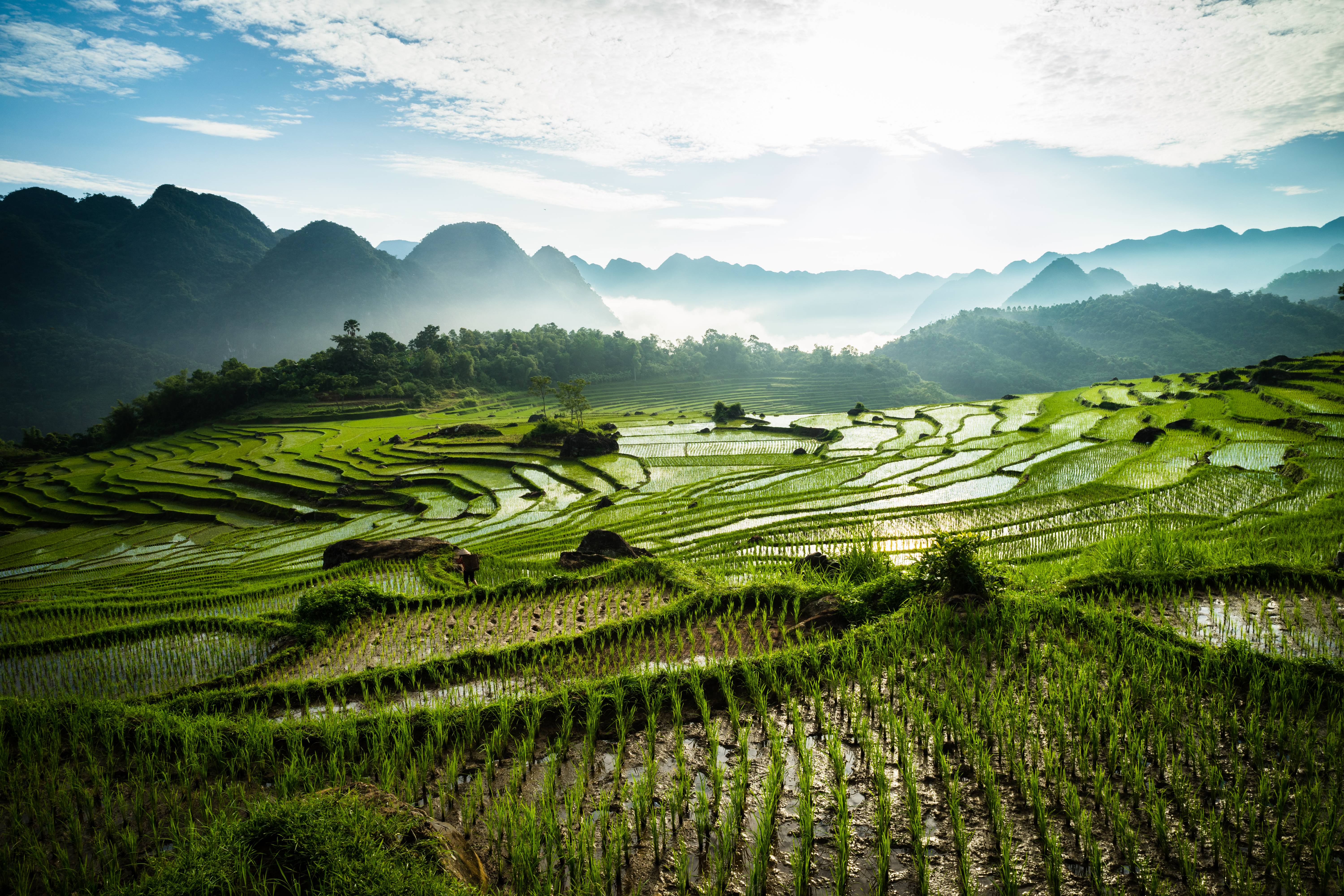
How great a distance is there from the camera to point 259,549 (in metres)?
18.3

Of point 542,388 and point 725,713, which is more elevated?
point 542,388

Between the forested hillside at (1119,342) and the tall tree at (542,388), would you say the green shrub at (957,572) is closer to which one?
the tall tree at (542,388)

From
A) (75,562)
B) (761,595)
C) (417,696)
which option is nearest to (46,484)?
(75,562)

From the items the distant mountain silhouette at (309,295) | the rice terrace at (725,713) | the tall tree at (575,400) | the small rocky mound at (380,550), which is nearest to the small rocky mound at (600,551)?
the rice terrace at (725,713)

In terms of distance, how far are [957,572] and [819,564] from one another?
2951 millimetres

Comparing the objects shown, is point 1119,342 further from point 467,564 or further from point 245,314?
point 245,314

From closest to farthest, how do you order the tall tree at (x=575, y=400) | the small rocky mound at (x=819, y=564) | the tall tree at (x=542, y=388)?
the small rocky mound at (x=819, y=564) → the tall tree at (x=575, y=400) → the tall tree at (x=542, y=388)

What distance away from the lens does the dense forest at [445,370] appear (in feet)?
167

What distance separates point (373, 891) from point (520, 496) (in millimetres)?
20435

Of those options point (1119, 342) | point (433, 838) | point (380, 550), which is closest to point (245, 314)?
point (380, 550)

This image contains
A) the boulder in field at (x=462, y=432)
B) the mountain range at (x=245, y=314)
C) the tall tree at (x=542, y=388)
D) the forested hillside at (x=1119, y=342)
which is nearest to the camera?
the boulder in field at (x=462, y=432)

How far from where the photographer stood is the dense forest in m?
50.9

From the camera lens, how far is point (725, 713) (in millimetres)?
5512

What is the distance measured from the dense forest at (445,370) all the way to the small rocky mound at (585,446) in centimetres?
3332
